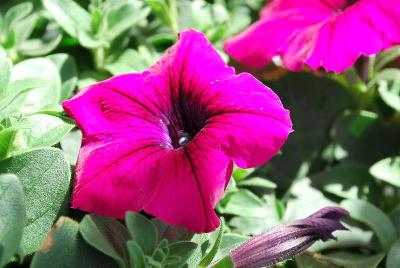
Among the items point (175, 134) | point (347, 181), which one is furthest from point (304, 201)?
point (175, 134)

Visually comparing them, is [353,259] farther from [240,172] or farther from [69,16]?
[69,16]

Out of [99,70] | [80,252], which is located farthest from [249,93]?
[99,70]

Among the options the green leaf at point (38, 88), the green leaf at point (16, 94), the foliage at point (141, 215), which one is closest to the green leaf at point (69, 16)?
the foliage at point (141, 215)

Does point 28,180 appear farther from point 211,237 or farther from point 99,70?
point 99,70

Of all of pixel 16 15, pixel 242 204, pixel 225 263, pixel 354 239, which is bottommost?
pixel 354 239

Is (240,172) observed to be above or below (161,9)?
below

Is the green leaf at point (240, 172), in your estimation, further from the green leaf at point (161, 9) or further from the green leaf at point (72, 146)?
the green leaf at point (161, 9)
